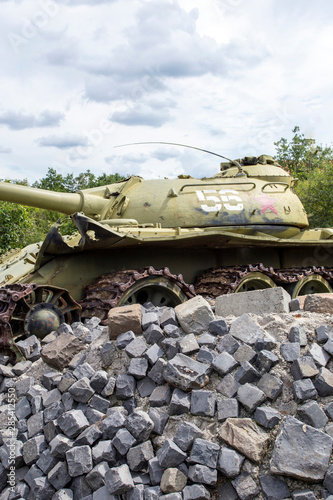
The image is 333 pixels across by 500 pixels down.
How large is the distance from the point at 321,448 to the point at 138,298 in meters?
4.10

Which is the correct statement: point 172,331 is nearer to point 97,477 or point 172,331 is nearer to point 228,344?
point 228,344

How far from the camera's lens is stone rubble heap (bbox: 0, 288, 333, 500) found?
2.99m

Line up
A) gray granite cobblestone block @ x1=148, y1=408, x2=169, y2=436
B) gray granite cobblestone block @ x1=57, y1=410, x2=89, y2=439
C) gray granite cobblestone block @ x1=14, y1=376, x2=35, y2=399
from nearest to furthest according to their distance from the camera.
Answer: gray granite cobblestone block @ x1=148, y1=408, x2=169, y2=436 → gray granite cobblestone block @ x1=57, y1=410, x2=89, y2=439 → gray granite cobblestone block @ x1=14, y1=376, x2=35, y2=399

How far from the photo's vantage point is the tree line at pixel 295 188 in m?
15.2

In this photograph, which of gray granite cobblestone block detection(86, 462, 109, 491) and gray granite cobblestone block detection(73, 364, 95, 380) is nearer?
gray granite cobblestone block detection(86, 462, 109, 491)

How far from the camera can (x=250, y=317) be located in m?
4.02

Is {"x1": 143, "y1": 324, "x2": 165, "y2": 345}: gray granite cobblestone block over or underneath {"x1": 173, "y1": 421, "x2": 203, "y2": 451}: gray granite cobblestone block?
over

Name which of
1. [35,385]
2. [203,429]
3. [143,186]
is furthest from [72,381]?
[143,186]

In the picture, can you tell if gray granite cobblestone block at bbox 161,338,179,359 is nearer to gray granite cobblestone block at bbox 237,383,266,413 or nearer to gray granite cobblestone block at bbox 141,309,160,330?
gray granite cobblestone block at bbox 141,309,160,330

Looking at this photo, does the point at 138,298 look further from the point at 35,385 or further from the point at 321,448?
the point at 321,448

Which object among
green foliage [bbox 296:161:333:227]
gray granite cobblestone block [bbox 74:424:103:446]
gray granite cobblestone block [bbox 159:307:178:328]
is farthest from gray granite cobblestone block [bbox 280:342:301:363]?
green foliage [bbox 296:161:333:227]

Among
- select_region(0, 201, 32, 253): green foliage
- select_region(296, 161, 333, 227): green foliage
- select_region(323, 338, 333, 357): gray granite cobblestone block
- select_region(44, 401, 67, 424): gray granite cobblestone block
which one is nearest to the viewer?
select_region(323, 338, 333, 357): gray granite cobblestone block

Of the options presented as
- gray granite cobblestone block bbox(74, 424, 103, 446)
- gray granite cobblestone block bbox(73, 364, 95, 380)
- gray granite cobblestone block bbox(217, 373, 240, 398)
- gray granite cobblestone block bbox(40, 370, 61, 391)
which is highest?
gray granite cobblestone block bbox(217, 373, 240, 398)

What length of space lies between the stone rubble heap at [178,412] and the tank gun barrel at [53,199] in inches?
140
